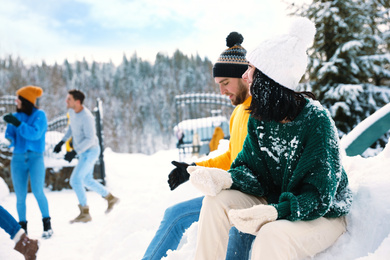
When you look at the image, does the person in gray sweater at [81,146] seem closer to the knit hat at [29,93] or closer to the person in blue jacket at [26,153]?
the knit hat at [29,93]

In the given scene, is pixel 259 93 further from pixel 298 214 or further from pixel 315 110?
pixel 298 214

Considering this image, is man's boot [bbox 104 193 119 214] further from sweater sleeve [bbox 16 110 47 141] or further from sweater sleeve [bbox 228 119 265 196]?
sweater sleeve [bbox 228 119 265 196]

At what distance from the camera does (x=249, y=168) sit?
170 centimetres

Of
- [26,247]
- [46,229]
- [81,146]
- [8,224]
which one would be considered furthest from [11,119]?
[26,247]

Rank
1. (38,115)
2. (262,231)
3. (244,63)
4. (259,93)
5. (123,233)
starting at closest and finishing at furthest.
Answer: (262,231) < (259,93) < (244,63) < (123,233) < (38,115)

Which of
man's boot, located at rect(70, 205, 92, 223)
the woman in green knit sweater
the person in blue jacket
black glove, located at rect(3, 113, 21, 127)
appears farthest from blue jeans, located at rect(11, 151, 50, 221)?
the woman in green knit sweater

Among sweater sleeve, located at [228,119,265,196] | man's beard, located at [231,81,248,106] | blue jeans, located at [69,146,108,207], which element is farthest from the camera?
blue jeans, located at [69,146,108,207]

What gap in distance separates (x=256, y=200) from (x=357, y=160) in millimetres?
749

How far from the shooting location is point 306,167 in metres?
1.38

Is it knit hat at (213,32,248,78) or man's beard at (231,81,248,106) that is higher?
knit hat at (213,32,248,78)

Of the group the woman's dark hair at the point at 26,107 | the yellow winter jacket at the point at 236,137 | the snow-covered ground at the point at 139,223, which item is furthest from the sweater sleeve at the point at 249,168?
the woman's dark hair at the point at 26,107

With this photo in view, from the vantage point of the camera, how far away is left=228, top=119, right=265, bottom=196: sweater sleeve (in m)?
1.61

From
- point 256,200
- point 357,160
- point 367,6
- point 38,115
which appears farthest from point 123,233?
point 367,6

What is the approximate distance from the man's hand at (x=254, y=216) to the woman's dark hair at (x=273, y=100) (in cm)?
47
